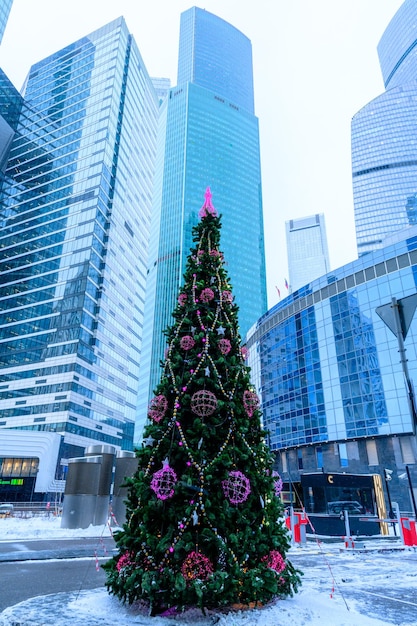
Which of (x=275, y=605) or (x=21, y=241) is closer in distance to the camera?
(x=275, y=605)

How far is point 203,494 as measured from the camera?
670 centimetres

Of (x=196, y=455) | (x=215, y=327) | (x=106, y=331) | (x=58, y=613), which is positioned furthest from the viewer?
(x=106, y=331)

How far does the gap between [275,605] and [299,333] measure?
58.6m

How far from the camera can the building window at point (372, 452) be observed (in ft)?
157

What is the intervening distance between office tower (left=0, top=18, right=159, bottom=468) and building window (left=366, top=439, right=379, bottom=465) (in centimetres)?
5490

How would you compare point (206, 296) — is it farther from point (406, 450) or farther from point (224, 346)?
point (406, 450)

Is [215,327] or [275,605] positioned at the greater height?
[215,327]

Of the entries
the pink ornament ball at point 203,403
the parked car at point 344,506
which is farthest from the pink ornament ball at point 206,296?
the parked car at point 344,506

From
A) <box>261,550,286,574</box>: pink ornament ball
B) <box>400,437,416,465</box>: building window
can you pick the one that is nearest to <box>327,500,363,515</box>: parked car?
<box>261,550,286,574</box>: pink ornament ball

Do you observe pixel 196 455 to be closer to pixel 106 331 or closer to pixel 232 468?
pixel 232 468

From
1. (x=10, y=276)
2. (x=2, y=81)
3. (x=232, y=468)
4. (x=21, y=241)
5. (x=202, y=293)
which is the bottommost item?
(x=232, y=468)

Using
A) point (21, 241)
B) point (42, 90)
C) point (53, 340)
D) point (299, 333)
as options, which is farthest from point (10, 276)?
point (299, 333)

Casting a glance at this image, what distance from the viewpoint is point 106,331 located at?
9719 cm

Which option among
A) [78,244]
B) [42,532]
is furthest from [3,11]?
[42,532]
